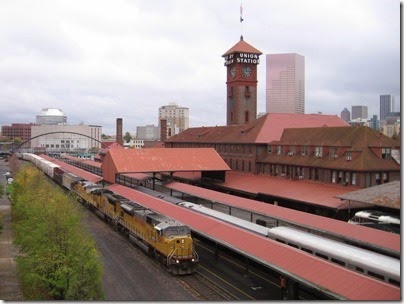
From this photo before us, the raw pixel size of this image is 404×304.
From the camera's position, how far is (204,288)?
27.9m

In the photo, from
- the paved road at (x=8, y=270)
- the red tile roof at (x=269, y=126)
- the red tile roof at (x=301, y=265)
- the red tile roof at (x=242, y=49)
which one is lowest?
the paved road at (x=8, y=270)

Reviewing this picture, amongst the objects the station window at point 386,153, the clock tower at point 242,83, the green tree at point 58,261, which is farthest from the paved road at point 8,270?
the clock tower at point 242,83

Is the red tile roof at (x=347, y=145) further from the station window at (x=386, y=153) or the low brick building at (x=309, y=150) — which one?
the station window at (x=386, y=153)

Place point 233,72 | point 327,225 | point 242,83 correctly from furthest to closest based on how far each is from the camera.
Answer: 1. point 233,72
2. point 242,83
3. point 327,225

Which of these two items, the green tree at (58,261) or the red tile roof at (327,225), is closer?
the green tree at (58,261)

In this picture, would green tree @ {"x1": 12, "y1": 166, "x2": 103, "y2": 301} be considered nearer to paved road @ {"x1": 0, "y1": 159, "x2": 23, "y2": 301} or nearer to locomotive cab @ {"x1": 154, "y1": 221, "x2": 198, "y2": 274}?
paved road @ {"x1": 0, "y1": 159, "x2": 23, "y2": 301}

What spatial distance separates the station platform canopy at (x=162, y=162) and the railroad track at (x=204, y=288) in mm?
29945

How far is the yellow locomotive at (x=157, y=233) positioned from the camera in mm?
30359

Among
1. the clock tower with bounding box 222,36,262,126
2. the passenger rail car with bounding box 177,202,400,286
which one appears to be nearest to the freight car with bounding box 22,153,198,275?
the passenger rail car with bounding box 177,202,400,286

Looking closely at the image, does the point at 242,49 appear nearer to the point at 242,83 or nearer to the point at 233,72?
the point at 233,72

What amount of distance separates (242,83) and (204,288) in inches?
2853

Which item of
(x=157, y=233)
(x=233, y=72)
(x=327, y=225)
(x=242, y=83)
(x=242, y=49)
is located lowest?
(x=157, y=233)

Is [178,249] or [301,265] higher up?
[301,265]

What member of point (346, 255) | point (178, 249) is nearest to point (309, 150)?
point (178, 249)
